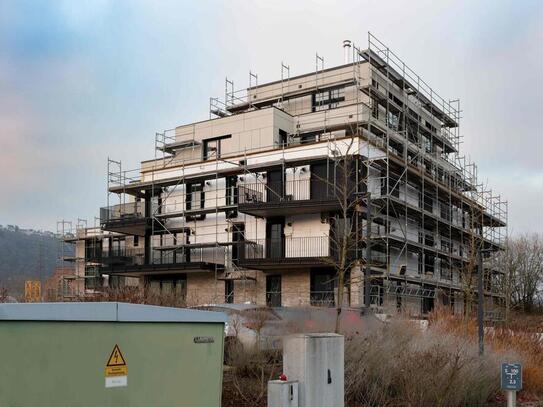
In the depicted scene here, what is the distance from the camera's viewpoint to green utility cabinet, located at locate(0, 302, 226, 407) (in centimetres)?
377

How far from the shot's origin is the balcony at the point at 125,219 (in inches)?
1615

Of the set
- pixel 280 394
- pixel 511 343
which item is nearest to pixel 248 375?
pixel 280 394

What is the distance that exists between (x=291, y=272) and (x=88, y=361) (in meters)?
30.5

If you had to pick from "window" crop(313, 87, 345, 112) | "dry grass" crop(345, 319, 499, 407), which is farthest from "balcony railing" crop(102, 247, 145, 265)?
"dry grass" crop(345, 319, 499, 407)

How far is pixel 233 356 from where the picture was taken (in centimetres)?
1241

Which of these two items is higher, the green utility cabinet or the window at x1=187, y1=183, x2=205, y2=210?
the window at x1=187, y1=183, x2=205, y2=210

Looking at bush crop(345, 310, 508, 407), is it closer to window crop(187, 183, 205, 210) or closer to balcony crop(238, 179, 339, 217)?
balcony crop(238, 179, 339, 217)

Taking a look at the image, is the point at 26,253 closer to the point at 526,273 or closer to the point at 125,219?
the point at 125,219

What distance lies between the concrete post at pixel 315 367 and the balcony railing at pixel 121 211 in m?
35.9

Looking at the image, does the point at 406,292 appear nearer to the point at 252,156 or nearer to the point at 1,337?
the point at 252,156

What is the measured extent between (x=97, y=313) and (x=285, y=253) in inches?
1177

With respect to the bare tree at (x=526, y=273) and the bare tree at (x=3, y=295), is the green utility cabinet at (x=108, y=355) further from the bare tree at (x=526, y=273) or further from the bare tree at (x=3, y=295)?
the bare tree at (x=526, y=273)

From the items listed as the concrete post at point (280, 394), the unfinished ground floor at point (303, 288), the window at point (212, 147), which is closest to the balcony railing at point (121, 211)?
the unfinished ground floor at point (303, 288)

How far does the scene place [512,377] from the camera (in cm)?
1020
